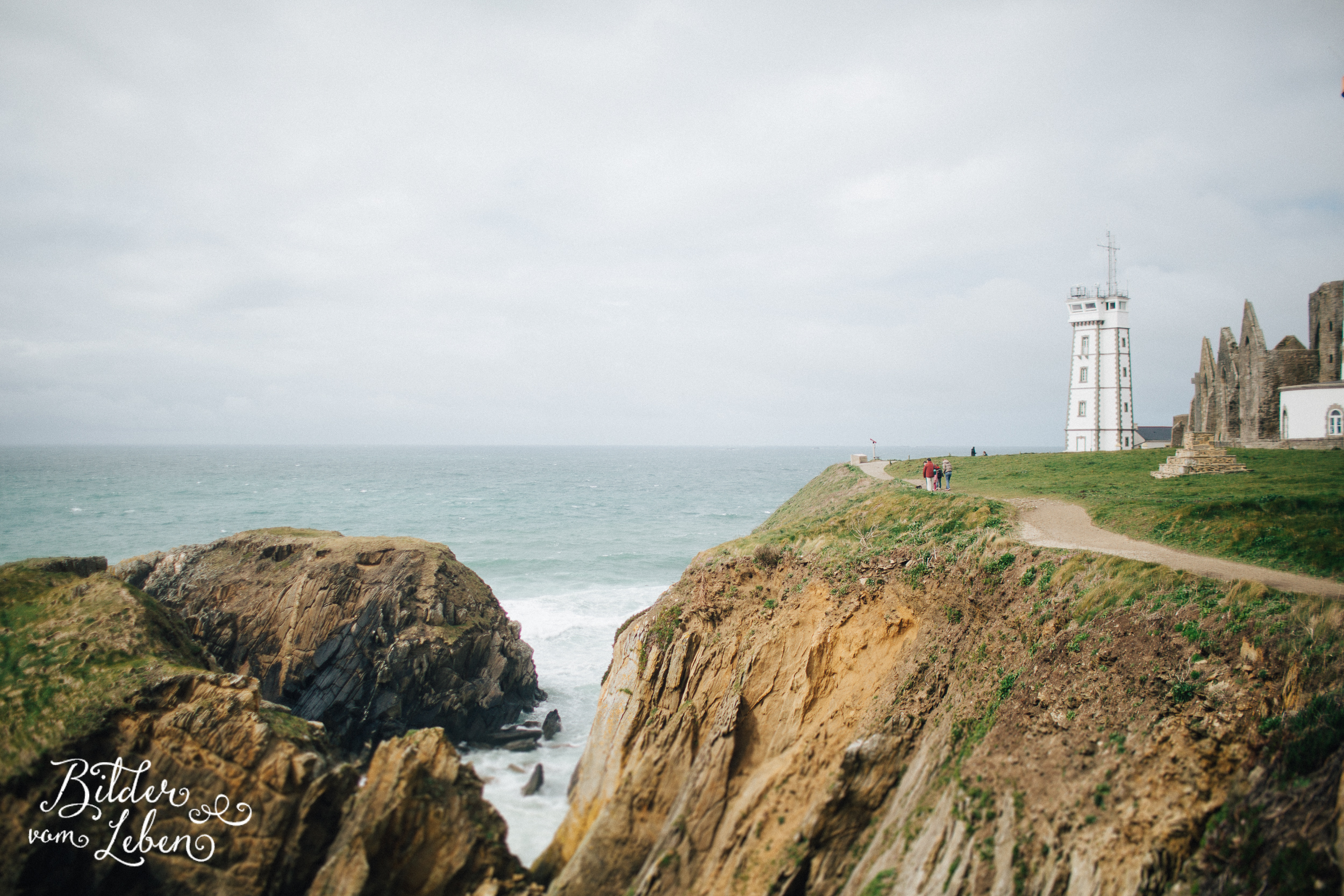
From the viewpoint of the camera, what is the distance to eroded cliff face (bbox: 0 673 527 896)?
13.6 m

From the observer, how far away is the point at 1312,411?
3762 centimetres

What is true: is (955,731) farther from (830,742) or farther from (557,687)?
(557,687)

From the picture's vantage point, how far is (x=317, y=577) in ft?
91.4

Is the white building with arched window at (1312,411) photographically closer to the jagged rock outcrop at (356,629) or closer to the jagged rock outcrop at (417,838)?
the jagged rock outcrop at (356,629)

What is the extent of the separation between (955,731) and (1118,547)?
7841 millimetres

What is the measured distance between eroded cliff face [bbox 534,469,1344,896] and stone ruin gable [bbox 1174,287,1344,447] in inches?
1359

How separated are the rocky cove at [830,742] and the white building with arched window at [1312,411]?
99.3 ft

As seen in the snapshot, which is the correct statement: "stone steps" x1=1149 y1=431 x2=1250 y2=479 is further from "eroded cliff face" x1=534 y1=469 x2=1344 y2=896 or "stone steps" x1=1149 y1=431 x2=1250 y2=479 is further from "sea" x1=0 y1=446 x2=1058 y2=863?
"sea" x1=0 y1=446 x2=1058 y2=863

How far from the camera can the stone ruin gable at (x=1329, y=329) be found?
129 feet

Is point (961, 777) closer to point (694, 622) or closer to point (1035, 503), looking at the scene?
point (694, 622)

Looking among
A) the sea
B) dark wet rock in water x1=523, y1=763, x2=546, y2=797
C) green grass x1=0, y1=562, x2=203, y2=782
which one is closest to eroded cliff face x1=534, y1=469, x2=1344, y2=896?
dark wet rock in water x1=523, y1=763, x2=546, y2=797

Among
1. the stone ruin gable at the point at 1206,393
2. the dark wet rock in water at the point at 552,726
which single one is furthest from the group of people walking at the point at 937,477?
the stone ruin gable at the point at 1206,393

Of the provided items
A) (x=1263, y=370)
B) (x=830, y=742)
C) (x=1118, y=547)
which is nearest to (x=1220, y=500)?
(x=1118, y=547)

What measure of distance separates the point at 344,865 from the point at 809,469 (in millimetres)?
Answer: 188281
